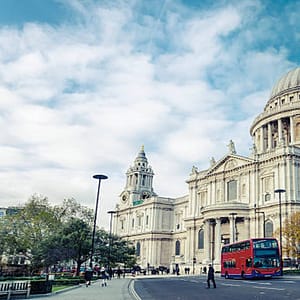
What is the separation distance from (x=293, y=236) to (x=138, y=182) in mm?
64027

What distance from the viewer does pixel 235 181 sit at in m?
74.8

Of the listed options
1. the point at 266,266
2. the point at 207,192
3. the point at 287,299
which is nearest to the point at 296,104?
the point at 207,192

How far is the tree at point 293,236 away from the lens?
→ 54531 millimetres

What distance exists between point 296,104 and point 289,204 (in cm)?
2532

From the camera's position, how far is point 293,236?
54.8 meters

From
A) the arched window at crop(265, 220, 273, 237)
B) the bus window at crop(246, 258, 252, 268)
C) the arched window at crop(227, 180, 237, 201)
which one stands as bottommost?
the bus window at crop(246, 258, 252, 268)

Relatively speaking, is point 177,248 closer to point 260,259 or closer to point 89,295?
point 260,259

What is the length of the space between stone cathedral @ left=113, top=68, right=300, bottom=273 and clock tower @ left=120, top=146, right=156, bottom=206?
103 centimetres

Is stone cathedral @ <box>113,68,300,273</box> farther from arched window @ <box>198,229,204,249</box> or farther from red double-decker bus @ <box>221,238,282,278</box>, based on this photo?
red double-decker bus @ <box>221,238,282,278</box>

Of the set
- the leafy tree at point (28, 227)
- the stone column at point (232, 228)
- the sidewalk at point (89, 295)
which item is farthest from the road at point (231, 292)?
the stone column at point (232, 228)

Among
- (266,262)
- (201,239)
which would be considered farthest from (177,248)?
(266,262)

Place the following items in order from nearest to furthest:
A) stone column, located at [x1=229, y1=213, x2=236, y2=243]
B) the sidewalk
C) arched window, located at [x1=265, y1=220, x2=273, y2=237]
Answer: the sidewalk, arched window, located at [x1=265, y1=220, x2=273, y2=237], stone column, located at [x1=229, y1=213, x2=236, y2=243]

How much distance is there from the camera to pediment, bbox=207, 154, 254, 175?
73.2 m

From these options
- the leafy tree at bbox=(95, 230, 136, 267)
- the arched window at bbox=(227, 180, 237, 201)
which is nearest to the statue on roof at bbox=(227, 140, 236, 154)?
the arched window at bbox=(227, 180, 237, 201)
